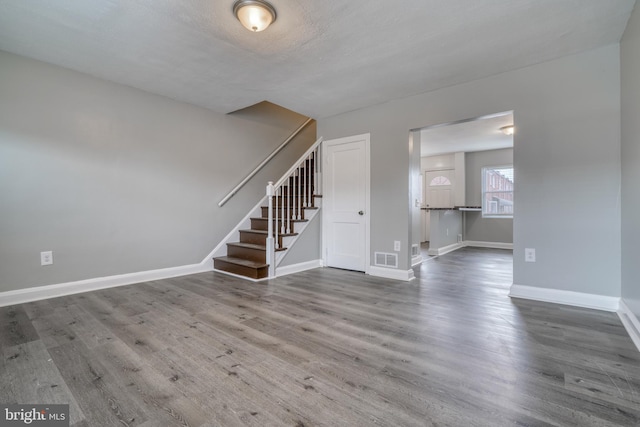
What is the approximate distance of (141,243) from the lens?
3438mm

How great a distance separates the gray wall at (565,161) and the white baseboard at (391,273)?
114cm

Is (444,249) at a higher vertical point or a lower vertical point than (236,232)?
lower

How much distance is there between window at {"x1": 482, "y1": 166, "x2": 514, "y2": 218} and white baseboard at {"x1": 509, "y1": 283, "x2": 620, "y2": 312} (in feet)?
15.5

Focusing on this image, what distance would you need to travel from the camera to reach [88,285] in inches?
119

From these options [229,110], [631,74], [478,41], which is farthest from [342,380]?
[229,110]

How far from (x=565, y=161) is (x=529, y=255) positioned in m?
0.96

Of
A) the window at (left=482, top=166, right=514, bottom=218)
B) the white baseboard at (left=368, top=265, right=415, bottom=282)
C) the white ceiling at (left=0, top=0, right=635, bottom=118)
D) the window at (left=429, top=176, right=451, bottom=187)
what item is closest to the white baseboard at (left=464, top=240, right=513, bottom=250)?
the window at (left=482, top=166, right=514, bottom=218)

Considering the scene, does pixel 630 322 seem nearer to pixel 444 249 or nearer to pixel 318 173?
pixel 318 173

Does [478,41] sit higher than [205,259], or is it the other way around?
[478,41]

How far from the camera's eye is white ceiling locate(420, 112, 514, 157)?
4.75 metres

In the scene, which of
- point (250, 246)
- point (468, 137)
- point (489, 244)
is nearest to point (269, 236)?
point (250, 246)

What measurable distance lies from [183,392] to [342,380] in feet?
2.60

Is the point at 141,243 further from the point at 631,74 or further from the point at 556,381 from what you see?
the point at 631,74
